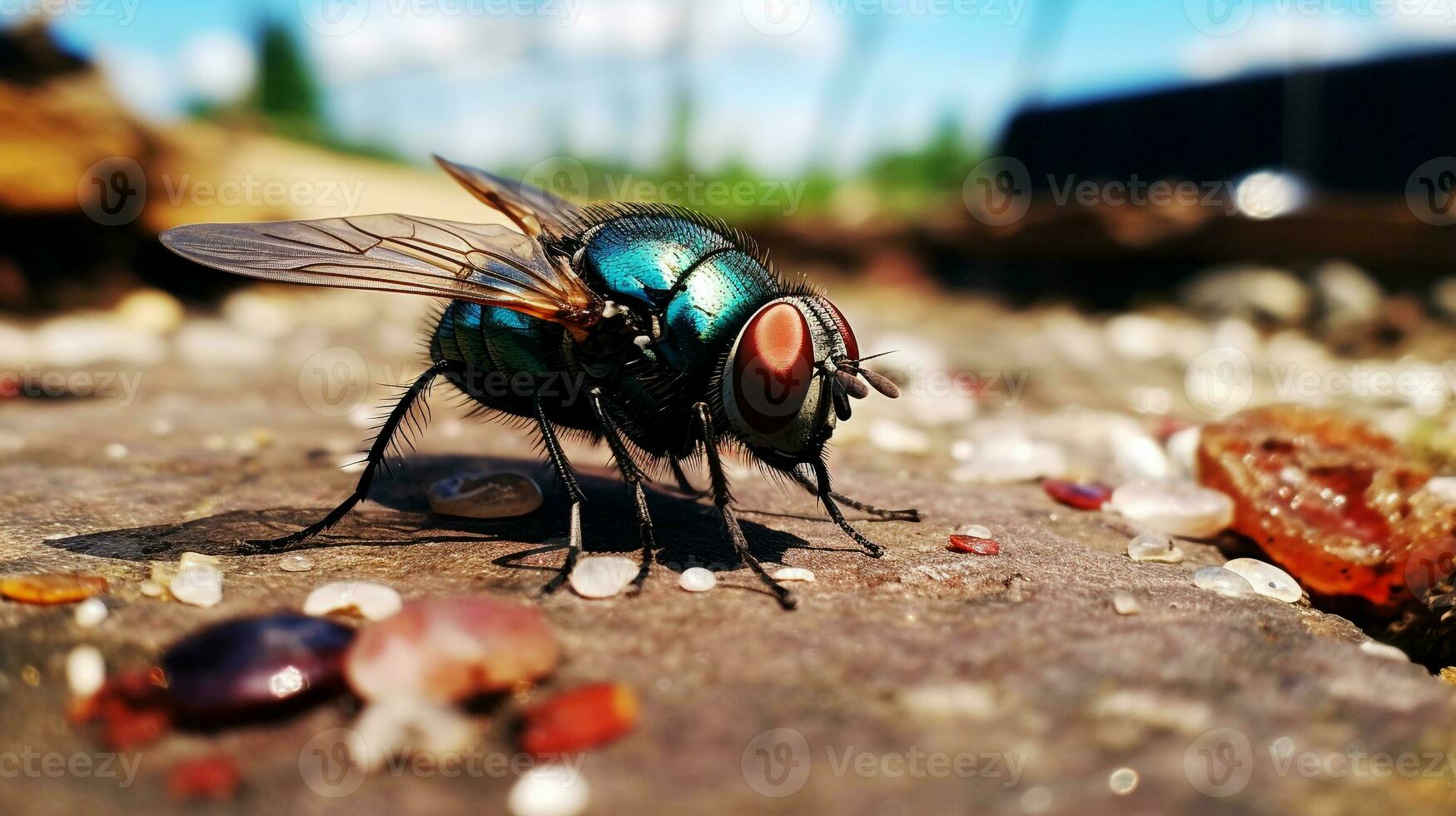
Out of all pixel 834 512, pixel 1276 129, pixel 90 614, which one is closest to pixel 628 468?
pixel 834 512

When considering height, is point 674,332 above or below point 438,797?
above

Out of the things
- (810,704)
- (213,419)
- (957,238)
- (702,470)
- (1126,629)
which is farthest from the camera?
(957,238)

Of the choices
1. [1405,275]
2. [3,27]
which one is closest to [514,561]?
[3,27]

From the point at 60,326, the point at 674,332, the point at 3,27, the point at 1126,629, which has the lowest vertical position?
the point at 60,326

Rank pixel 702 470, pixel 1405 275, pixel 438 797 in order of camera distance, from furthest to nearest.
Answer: pixel 1405 275, pixel 702 470, pixel 438 797

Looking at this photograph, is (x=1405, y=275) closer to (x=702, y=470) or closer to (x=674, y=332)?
(x=702, y=470)

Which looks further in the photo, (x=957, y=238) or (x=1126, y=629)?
(x=957, y=238)
